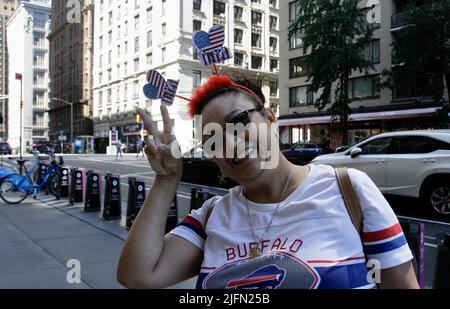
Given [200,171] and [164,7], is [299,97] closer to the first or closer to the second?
[164,7]

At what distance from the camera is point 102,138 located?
60.8 m

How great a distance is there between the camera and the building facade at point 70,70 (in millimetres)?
64938

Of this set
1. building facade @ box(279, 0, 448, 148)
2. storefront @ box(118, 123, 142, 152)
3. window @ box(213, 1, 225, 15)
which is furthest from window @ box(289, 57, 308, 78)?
storefront @ box(118, 123, 142, 152)

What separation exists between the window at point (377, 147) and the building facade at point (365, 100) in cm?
1440

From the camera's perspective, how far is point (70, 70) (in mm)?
73625

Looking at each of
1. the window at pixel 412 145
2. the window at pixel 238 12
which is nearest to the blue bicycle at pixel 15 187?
the window at pixel 412 145

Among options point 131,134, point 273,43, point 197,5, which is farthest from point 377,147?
point 131,134

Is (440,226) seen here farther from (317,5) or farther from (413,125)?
(413,125)

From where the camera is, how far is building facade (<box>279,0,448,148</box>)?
88.4ft

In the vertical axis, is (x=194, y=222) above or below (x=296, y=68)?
below

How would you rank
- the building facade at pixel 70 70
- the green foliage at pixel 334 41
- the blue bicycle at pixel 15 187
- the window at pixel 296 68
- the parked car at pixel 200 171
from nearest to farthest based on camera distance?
the blue bicycle at pixel 15 187 → the parked car at pixel 200 171 → the green foliage at pixel 334 41 → the window at pixel 296 68 → the building facade at pixel 70 70

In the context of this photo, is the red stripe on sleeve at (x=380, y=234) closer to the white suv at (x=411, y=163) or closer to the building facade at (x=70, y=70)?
the white suv at (x=411, y=163)

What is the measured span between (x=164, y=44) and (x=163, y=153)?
43100 millimetres

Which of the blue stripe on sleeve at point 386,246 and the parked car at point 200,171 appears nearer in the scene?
the blue stripe on sleeve at point 386,246
